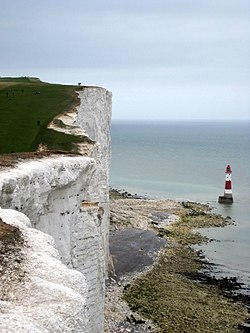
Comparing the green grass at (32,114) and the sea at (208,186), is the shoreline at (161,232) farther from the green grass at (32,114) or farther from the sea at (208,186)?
the green grass at (32,114)

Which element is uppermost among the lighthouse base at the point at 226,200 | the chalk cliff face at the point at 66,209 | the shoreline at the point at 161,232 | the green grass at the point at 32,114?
the green grass at the point at 32,114

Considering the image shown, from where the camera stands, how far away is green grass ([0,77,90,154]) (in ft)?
91.4

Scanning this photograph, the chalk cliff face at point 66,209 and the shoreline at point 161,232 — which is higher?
the chalk cliff face at point 66,209

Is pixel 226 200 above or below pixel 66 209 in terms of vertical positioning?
below

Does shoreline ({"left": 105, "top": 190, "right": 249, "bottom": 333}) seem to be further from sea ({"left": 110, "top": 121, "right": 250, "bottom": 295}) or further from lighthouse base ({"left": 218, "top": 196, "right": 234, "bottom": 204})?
lighthouse base ({"left": 218, "top": 196, "right": 234, "bottom": 204})

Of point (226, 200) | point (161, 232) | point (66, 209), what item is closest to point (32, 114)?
point (66, 209)

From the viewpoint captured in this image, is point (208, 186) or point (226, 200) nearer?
point (226, 200)

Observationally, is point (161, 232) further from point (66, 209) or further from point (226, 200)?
point (66, 209)

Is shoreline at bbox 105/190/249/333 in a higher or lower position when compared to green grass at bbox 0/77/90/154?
lower

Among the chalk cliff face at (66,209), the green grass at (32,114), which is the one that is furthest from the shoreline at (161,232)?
the green grass at (32,114)

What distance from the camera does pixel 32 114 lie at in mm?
33969

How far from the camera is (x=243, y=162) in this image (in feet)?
428

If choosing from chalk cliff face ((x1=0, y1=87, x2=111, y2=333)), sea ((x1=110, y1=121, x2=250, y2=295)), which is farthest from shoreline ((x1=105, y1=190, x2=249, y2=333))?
chalk cliff face ((x1=0, y1=87, x2=111, y2=333))

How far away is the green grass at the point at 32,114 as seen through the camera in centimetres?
2784
